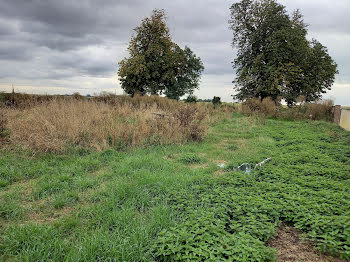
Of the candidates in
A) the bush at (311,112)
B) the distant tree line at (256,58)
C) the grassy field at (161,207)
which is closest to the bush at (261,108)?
the bush at (311,112)

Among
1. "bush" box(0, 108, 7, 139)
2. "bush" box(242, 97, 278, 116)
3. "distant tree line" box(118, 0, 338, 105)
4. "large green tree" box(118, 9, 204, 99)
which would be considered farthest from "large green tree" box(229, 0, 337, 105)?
"bush" box(0, 108, 7, 139)

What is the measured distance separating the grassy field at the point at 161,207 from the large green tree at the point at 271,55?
67.6ft

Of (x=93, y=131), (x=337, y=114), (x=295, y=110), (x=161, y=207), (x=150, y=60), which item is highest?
(x=150, y=60)

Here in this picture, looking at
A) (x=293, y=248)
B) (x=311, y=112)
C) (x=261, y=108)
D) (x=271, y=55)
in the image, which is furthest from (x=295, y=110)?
(x=293, y=248)

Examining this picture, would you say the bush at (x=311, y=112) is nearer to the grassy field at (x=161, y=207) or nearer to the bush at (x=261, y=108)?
the bush at (x=261, y=108)

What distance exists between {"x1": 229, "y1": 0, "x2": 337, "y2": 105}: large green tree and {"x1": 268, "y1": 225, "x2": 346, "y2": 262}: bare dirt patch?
2375 cm

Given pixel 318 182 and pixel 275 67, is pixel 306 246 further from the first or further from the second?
pixel 275 67

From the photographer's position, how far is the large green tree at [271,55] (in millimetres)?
24781

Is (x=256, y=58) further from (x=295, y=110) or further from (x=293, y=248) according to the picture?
(x=293, y=248)

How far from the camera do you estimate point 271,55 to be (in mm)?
25438

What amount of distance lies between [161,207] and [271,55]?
25989 mm

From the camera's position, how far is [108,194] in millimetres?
4324

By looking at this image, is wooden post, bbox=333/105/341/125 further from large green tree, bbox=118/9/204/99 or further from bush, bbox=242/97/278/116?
large green tree, bbox=118/9/204/99

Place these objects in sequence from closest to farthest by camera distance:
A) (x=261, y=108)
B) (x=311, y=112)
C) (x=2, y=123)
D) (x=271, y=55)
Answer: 1. (x=2, y=123)
2. (x=311, y=112)
3. (x=261, y=108)
4. (x=271, y=55)
